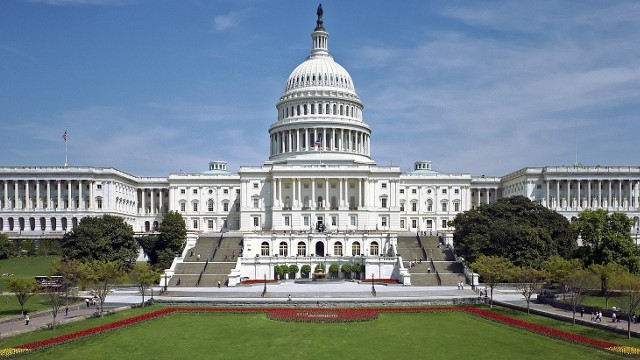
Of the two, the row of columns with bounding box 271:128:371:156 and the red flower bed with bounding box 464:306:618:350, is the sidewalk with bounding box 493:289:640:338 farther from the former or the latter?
the row of columns with bounding box 271:128:371:156

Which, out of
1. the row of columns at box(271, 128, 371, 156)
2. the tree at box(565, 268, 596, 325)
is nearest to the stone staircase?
the tree at box(565, 268, 596, 325)

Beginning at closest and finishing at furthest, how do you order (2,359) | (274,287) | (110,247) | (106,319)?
(2,359) → (106,319) → (274,287) → (110,247)

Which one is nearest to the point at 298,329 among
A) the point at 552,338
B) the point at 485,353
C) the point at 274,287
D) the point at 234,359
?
the point at 234,359

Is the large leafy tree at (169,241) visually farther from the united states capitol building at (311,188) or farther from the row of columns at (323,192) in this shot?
the row of columns at (323,192)

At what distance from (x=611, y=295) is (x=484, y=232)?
2630 centimetres

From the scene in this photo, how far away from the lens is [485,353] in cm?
4053

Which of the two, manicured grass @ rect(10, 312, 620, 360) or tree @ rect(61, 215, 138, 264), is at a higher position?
tree @ rect(61, 215, 138, 264)

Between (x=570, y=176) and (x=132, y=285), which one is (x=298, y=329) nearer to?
(x=132, y=285)

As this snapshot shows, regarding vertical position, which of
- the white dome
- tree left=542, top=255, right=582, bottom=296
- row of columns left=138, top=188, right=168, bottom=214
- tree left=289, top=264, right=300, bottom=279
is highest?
the white dome

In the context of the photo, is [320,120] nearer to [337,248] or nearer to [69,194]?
[337,248]

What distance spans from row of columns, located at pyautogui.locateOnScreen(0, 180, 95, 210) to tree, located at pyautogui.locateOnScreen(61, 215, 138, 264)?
3508cm

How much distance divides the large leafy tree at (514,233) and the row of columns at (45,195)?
74.2 meters

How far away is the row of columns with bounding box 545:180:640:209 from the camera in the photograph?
13325cm

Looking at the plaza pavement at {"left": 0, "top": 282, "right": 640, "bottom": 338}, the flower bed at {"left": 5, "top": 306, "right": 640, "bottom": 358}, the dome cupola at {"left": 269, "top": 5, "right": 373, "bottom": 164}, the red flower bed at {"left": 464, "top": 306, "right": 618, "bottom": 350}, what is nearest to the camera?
the flower bed at {"left": 5, "top": 306, "right": 640, "bottom": 358}
